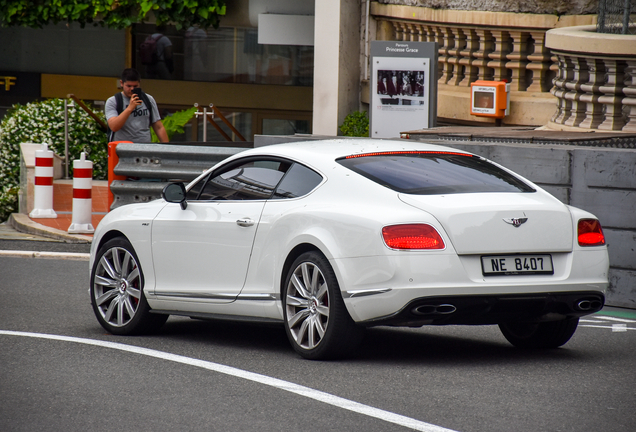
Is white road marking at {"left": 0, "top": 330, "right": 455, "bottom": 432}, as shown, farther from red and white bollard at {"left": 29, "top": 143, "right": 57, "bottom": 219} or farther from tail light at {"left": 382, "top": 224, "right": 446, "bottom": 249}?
red and white bollard at {"left": 29, "top": 143, "right": 57, "bottom": 219}

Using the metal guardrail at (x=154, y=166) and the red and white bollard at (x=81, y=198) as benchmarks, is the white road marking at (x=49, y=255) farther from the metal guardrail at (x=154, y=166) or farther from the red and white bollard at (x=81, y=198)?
the red and white bollard at (x=81, y=198)

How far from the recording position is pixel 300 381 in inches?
246

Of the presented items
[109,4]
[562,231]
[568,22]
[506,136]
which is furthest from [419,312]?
[109,4]

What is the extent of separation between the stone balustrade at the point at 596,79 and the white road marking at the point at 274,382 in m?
6.44

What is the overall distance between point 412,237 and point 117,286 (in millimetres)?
2784

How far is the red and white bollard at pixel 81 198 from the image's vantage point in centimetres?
1406

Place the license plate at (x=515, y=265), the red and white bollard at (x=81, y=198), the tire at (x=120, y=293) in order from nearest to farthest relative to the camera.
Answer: the license plate at (x=515, y=265) → the tire at (x=120, y=293) → the red and white bollard at (x=81, y=198)

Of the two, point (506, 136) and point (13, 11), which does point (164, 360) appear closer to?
point (506, 136)

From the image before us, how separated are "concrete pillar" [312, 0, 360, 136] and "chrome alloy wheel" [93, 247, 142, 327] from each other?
10.7 metres

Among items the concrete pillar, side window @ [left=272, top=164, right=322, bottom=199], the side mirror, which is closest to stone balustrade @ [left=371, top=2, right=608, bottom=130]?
the concrete pillar

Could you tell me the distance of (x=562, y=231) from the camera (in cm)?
666

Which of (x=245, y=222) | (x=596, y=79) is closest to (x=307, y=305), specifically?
(x=245, y=222)

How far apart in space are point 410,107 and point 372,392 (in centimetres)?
900

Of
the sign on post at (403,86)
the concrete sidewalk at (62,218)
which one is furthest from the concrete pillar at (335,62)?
the concrete sidewalk at (62,218)
